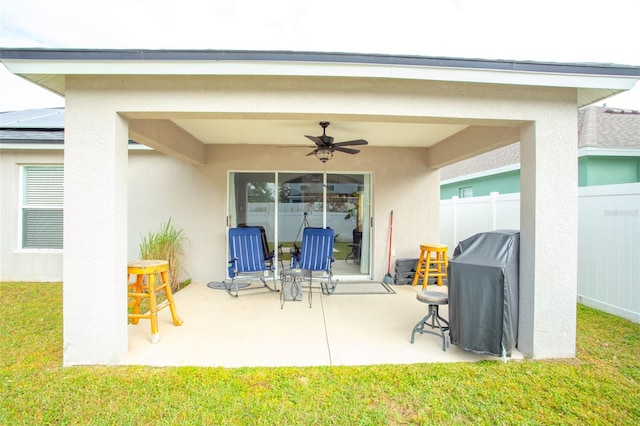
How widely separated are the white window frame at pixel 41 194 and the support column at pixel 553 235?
815 centimetres

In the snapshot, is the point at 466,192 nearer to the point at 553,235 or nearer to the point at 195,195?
the point at 553,235

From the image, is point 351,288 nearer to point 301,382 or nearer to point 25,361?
point 301,382

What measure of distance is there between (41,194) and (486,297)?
8186 mm

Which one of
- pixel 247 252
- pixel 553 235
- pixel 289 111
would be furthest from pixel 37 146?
pixel 553 235

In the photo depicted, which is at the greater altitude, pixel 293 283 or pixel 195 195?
pixel 195 195

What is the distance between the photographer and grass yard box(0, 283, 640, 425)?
2.25m

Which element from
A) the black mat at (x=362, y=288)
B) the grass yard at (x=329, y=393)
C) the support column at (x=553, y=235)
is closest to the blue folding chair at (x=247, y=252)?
the black mat at (x=362, y=288)

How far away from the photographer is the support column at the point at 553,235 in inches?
121

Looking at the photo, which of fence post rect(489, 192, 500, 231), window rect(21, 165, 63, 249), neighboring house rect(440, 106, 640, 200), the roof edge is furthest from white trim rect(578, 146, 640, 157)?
window rect(21, 165, 63, 249)

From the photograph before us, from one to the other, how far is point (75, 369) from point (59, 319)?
173cm

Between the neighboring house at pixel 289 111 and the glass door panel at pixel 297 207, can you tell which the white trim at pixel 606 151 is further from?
the glass door panel at pixel 297 207

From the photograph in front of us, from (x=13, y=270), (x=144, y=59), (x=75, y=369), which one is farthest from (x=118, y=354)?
(x=13, y=270)

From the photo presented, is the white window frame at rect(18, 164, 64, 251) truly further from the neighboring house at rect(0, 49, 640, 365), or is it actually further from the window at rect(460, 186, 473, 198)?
the window at rect(460, 186, 473, 198)

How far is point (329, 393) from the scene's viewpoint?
8.25 ft
